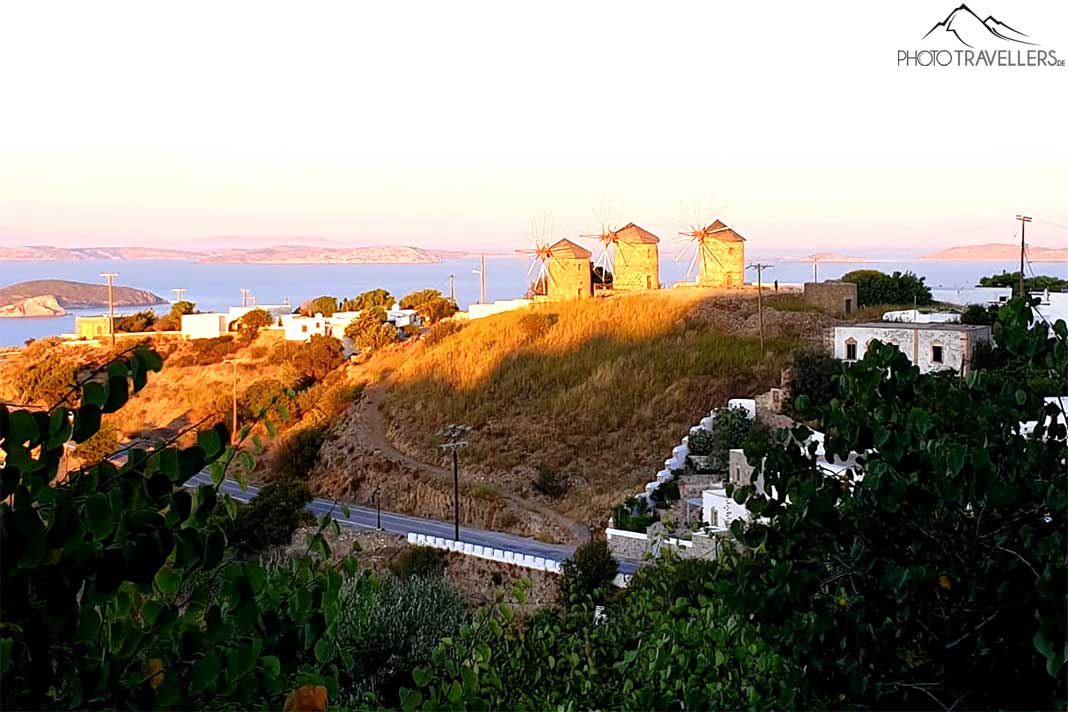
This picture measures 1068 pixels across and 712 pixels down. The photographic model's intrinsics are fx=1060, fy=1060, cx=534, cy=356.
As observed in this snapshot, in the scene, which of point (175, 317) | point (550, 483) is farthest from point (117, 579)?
point (175, 317)

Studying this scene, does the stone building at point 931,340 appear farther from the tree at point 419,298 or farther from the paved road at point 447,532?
the tree at point 419,298

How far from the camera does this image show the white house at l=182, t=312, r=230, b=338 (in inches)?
1425

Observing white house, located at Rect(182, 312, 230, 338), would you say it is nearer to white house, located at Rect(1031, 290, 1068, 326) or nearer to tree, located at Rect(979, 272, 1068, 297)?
tree, located at Rect(979, 272, 1068, 297)

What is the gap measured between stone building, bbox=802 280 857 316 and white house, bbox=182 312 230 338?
781 inches

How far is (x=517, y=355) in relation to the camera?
1033 inches

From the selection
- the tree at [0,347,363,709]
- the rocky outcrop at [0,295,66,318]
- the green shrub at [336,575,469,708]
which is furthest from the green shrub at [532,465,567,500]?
the rocky outcrop at [0,295,66,318]

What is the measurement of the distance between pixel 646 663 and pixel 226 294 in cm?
5894

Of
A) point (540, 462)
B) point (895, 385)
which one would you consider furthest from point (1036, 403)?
point (540, 462)

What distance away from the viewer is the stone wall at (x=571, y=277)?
3409cm

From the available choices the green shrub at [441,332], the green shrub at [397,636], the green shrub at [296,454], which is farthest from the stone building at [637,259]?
the green shrub at [397,636]

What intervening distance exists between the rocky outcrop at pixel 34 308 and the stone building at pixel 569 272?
17558 mm

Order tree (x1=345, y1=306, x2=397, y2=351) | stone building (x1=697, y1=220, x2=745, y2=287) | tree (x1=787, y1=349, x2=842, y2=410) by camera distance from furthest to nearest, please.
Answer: stone building (x1=697, y1=220, x2=745, y2=287) < tree (x1=345, y1=306, x2=397, y2=351) < tree (x1=787, y1=349, x2=842, y2=410)

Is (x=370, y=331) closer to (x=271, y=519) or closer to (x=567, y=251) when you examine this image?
(x=567, y=251)

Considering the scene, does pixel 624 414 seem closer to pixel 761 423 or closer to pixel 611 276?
pixel 761 423
